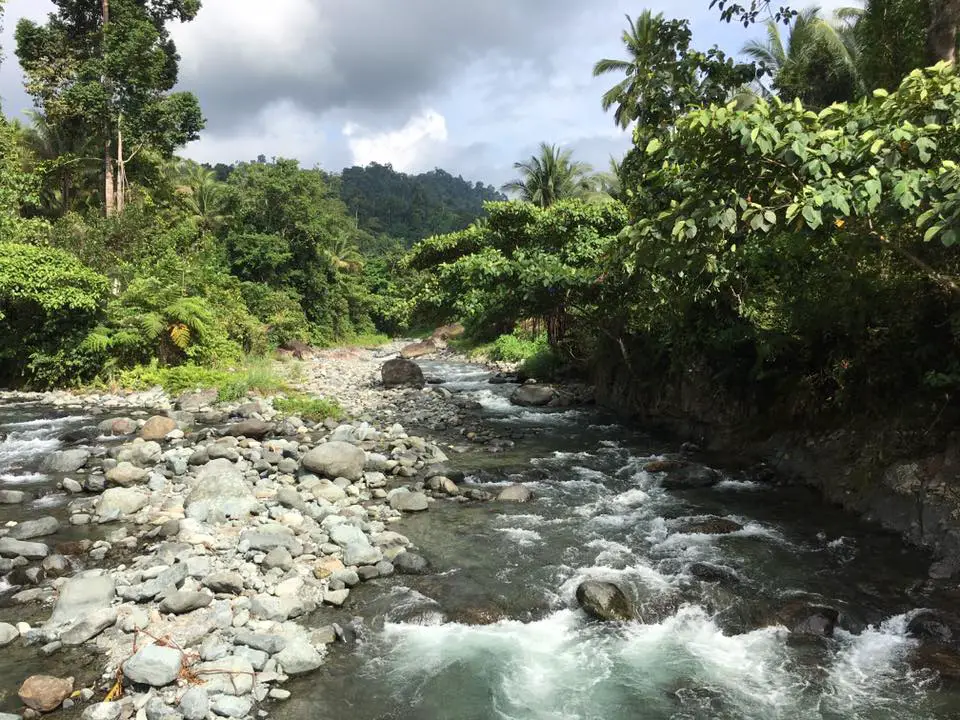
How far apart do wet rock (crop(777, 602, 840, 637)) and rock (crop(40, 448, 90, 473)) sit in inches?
422

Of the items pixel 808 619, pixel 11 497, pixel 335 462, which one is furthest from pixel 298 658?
pixel 11 497

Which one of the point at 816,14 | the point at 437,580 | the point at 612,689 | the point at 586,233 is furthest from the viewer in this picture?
the point at 816,14

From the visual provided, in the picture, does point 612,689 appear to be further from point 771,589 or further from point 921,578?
point 921,578

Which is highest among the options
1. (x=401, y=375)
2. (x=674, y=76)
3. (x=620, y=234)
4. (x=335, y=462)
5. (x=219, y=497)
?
(x=674, y=76)

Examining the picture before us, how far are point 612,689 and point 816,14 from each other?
103 ft

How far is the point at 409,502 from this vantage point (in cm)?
891

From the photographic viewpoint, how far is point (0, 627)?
17.6ft

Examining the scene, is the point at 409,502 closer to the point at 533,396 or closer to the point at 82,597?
the point at 82,597

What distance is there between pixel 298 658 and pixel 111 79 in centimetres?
2522

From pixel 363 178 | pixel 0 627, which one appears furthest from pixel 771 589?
pixel 363 178

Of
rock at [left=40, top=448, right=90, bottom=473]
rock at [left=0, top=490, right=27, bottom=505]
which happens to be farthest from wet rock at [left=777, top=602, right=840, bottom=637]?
rock at [left=40, top=448, right=90, bottom=473]

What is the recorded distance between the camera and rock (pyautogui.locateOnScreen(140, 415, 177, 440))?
12.3 m

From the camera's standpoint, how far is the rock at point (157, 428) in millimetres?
12297

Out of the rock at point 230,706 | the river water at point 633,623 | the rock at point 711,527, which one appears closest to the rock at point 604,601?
the river water at point 633,623
